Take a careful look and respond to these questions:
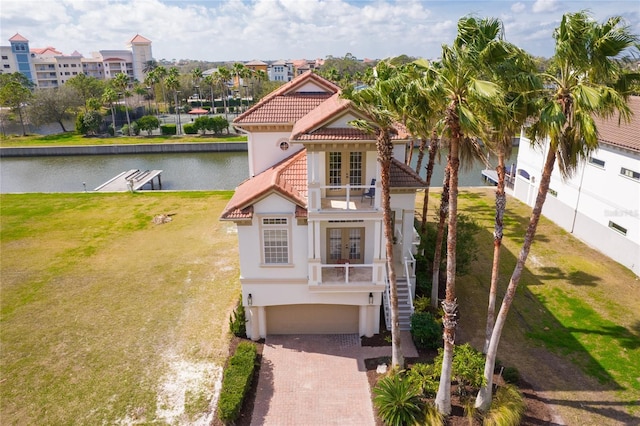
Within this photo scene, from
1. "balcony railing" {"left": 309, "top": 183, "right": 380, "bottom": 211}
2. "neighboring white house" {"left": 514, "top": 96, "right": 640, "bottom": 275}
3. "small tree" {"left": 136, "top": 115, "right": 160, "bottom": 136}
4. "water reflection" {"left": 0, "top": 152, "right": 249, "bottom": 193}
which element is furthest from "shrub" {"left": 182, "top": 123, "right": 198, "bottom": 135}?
"balcony railing" {"left": 309, "top": 183, "right": 380, "bottom": 211}

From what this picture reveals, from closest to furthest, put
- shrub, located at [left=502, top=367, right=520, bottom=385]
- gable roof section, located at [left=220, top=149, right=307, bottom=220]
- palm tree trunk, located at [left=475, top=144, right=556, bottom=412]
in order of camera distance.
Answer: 1. palm tree trunk, located at [left=475, top=144, right=556, bottom=412]
2. shrub, located at [left=502, top=367, right=520, bottom=385]
3. gable roof section, located at [left=220, top=149, right=307, bottom=220]

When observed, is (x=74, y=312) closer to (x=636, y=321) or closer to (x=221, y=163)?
(x=636, y=321)

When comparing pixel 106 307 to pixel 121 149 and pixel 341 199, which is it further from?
pixel 121 149

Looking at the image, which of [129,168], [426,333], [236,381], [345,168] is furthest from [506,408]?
[129,168]

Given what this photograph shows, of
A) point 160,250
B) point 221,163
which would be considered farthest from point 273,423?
point 221,163

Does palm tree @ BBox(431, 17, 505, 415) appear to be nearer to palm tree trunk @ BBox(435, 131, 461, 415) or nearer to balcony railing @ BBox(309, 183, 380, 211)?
palm tree trunk @ BBox(435, 131, 461, 415)

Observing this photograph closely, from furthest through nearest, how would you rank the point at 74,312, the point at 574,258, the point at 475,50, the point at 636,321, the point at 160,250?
the point at 160,250
the point at 574,258
the point at 74,312
the point at 636,321
the point at 475,50

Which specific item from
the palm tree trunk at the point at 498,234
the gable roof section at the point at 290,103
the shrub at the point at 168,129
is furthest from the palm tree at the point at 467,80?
the shrub at the point at 168,129
